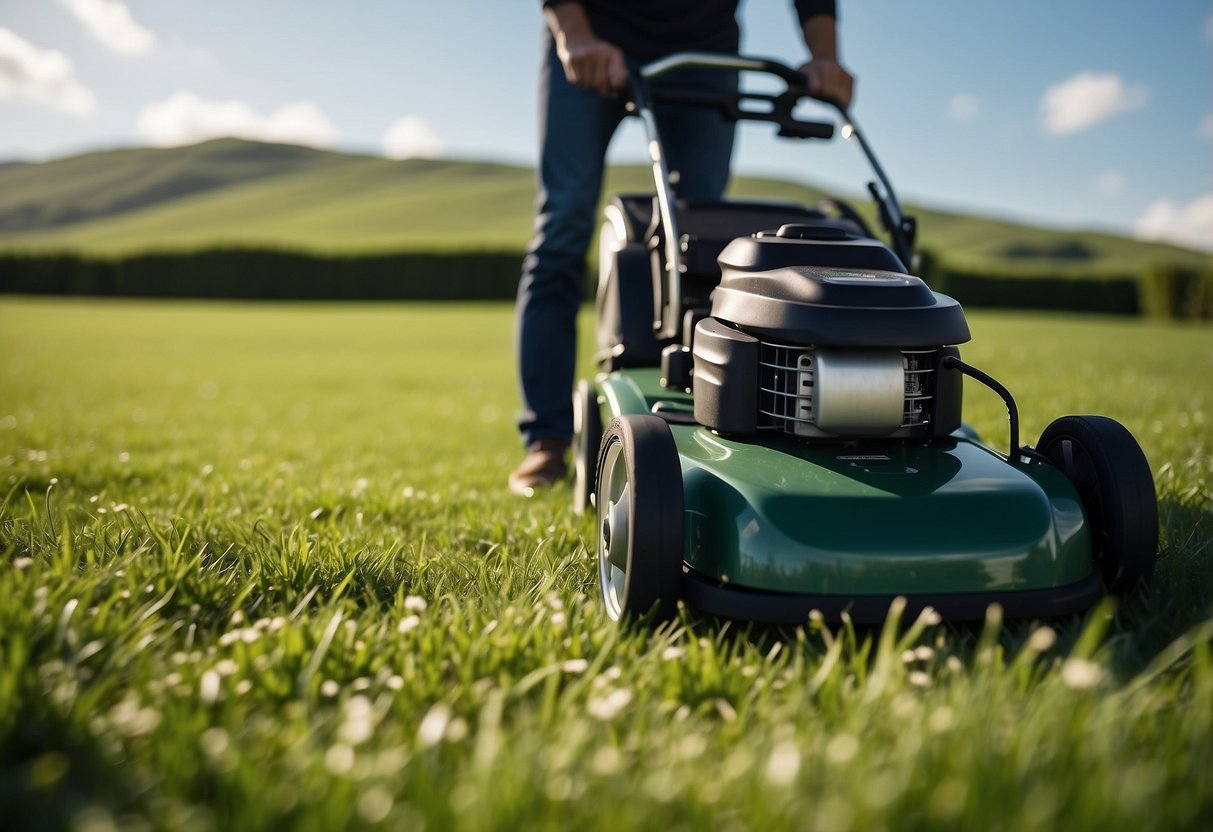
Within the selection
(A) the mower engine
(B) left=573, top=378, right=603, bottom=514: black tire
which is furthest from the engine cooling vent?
(B) left=573, top=378, right=603, bottom=514: black tire

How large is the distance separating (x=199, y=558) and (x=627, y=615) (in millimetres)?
862

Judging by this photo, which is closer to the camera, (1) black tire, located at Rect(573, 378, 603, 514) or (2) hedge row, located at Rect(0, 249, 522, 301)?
(1) black tire, located at Rect(573, 378, 603, 514)

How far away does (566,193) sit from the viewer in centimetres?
325

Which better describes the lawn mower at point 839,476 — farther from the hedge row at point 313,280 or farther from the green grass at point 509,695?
the hedge row at point 313,280

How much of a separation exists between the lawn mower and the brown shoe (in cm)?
98

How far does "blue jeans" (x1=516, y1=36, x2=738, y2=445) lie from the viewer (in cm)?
323

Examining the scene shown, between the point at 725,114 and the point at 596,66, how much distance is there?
437 mm

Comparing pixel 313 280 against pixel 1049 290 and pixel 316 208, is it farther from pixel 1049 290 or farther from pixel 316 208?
pixel 316 208

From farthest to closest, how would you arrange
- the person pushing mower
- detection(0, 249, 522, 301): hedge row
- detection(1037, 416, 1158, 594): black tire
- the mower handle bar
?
detection(0, 249, 522, 301): hedge row → the person pushing mower → the mower handle bar → detection(1037, 416, 1158, 594): black tire

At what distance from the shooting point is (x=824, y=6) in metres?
3.17

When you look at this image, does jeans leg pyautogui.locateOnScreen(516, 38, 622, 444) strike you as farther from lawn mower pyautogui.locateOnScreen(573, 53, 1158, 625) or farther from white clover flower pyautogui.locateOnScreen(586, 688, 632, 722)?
white clover flower pyautogui.locateOnScreen(586, 688, 632, 722)

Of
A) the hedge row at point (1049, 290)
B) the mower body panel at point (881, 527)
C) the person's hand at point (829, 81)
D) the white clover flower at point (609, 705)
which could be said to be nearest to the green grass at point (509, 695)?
the white clover flower at point (609, 705)

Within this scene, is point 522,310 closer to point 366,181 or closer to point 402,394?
point 402,394

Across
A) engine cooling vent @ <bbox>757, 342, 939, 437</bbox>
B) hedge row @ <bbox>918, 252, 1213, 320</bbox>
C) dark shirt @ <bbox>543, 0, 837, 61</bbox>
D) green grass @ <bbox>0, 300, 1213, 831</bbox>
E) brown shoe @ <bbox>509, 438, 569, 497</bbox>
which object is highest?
dark shirt @ <bbox>543, 0, 837, 61</bbox>
